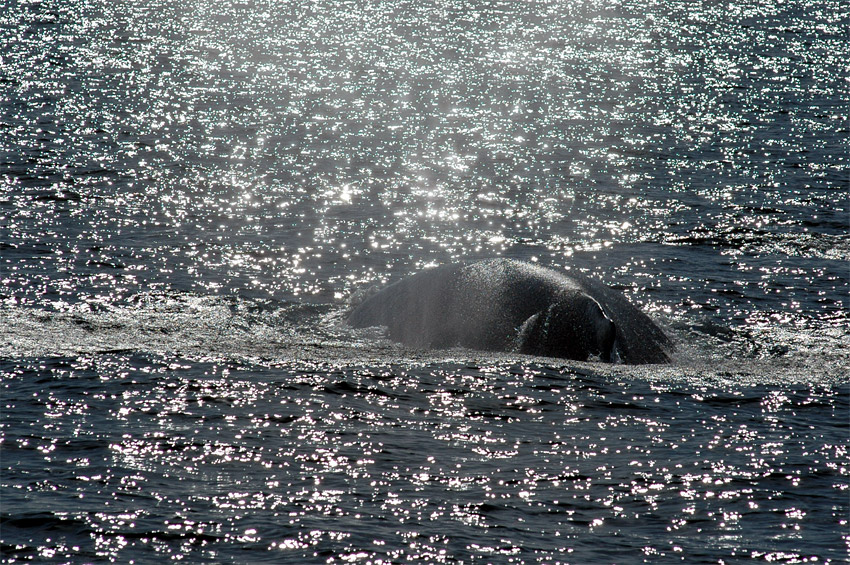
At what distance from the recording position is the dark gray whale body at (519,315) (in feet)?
47.4

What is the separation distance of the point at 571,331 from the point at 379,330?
3259 mm

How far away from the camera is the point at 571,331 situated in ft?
47.5

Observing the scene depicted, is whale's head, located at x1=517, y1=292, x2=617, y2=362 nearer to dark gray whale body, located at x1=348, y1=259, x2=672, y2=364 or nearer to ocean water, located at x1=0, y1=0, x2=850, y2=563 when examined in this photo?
dark gray whale body, located at x1=348, y1=259, x2=672, y2=364

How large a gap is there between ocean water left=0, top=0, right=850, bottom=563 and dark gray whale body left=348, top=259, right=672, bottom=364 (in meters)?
0.39

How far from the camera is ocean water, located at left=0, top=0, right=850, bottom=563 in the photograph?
9.49 metres

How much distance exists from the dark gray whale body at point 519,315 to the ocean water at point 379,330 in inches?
15.2

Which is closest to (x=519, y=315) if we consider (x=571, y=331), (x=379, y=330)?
(x=571, y=331)

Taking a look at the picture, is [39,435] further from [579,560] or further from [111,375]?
[579,560]

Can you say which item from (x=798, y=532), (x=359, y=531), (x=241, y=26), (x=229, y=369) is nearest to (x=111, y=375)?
(x=229, y=369)

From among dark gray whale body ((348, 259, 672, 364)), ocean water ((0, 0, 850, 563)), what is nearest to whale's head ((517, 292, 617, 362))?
dark gray whale body ((348, 259, 672, 364))

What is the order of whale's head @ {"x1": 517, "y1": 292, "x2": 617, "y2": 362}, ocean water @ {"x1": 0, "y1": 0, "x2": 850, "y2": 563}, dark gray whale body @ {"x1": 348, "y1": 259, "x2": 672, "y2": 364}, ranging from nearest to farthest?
ocean water @ {"x1": 0, "y1": 0, "x2": 850, "y2": 563}
whale's head @ {"x1": 517, "y1": 292, "x2": 617, "y2": 362}
dark gray whale body @ {"x1": 348, "y1": 259, "x2": 672, "y2": 364}

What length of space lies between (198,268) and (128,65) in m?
28.0

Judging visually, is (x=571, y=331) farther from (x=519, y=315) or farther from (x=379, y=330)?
(x=379, y=330)

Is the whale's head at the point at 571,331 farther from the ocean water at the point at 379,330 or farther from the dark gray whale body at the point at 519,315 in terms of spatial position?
the ocean water at the point at 379,330
